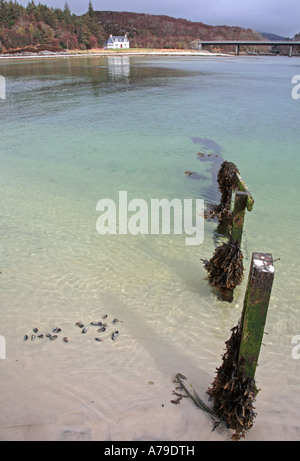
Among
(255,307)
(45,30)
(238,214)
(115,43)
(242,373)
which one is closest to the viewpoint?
(255,307)

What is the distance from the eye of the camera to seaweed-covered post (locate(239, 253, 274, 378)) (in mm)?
3568

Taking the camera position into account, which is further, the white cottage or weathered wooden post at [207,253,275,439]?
the white cottage

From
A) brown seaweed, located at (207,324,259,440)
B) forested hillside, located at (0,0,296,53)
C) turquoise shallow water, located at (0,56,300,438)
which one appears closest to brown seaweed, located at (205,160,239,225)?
turquoise shallow water, located at (0,56,300,438)

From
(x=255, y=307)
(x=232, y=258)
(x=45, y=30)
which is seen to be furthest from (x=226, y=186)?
(x=45, y=30)

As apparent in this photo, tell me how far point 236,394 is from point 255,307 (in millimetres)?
1301

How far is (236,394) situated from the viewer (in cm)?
423

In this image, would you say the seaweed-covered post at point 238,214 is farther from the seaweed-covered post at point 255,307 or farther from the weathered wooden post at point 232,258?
the seaweed-covered post at point 255,307

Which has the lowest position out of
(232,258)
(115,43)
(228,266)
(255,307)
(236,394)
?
(236,394)

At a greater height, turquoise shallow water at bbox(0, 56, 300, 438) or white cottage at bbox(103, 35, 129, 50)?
white cottage at bbox(103, 35, 129, 50)

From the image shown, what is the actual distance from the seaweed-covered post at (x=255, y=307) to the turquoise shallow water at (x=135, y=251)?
116 cm

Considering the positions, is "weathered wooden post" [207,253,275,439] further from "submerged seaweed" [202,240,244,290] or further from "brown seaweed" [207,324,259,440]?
"submerged seaweed" [202,240,244,290]

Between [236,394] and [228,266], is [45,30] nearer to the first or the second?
[228,266]

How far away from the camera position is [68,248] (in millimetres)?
8602

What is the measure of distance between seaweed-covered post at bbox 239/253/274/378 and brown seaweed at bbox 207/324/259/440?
0.10 meters
